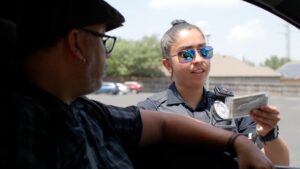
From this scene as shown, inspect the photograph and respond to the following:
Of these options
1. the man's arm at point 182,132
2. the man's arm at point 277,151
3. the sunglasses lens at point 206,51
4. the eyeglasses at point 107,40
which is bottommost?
the man's arm at point 277,151

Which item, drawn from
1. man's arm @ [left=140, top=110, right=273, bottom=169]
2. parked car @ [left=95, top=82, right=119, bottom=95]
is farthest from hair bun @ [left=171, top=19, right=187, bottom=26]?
man's arm @ [left=140, top=110, right=273, bottom=169]

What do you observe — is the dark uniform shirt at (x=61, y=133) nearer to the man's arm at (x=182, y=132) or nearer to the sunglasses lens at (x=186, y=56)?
the man's arm at (x=182, y=132)

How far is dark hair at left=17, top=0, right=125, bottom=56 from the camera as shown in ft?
4.91

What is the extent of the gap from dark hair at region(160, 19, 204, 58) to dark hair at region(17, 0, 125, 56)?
2.71ft

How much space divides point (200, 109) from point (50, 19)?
104 cm

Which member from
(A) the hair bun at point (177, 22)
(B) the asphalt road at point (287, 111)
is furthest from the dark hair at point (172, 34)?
(B) the asphalt road at point (287, 111)

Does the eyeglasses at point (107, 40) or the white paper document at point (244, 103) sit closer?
the eyeglasses at point (107, 40)

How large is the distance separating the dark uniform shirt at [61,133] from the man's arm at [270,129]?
0.52 meters

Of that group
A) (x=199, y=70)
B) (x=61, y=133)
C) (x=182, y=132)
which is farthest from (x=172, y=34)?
(x=61, y=133)

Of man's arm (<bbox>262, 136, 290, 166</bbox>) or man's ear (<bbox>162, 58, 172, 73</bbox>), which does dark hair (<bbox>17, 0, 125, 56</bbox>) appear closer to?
man's ear (<bbox>162, 58, 172, 73</bbox>)

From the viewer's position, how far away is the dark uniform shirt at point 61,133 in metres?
1.32

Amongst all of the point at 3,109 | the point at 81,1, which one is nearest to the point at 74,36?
the point at 81,1

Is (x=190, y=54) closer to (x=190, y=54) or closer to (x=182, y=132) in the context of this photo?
(x=190, y=54)

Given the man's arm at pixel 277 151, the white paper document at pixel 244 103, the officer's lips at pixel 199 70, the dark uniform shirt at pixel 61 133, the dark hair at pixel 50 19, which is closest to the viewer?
the dark uniform shirt at pixel 61 133
